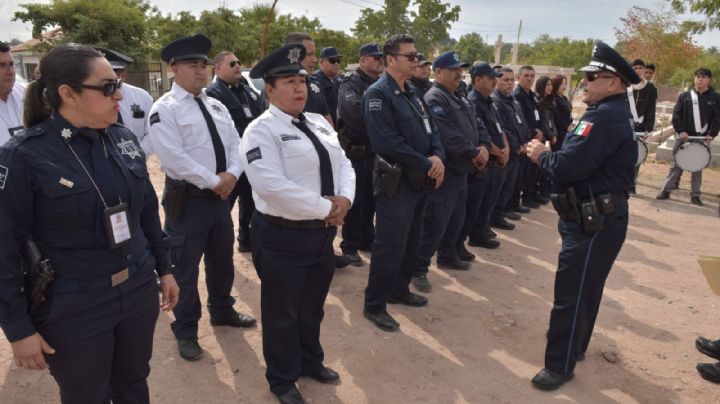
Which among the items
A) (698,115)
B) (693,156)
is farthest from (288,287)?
(698,115)

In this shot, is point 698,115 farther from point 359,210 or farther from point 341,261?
point 341,261

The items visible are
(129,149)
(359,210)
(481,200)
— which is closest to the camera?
(129,149)

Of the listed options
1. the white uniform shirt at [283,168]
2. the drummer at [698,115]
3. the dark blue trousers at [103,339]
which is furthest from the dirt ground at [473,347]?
the drummer at [698,115]

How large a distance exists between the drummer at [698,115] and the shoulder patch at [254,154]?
7948mm

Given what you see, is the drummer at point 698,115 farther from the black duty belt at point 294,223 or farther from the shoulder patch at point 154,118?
the shoulder patch at point 154,118

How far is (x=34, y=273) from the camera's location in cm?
181

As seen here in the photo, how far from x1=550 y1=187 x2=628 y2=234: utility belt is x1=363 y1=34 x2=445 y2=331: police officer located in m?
1.02

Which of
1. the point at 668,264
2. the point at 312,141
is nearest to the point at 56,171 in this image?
the point at 312,141

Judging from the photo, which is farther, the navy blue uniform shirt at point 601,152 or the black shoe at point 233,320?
the black shoe at point 233,320

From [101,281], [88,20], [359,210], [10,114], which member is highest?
[88,20]

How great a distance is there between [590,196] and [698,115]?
6700 millimetres

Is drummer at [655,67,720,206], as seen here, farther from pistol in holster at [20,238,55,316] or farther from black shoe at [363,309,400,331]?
pistol in holster at [20,238,55,316]

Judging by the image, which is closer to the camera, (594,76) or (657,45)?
(594,76)

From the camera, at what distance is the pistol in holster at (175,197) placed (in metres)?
3.20
